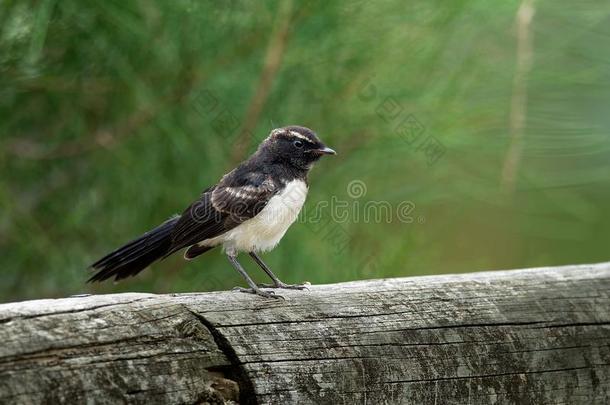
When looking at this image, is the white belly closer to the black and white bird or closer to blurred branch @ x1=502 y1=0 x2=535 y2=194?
the black and white bird

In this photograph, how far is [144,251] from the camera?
3348 mm

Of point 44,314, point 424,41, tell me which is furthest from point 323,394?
point 424,41

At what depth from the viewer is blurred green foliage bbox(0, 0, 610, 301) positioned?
3.36 m

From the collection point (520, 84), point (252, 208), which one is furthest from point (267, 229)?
point (520, 84)

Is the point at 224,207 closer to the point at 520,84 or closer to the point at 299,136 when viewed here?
the point at 299,136

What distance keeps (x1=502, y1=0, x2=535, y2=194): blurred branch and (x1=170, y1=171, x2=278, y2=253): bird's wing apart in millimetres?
1142

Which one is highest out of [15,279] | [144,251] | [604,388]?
[15,279]

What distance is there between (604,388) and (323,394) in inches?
38.3

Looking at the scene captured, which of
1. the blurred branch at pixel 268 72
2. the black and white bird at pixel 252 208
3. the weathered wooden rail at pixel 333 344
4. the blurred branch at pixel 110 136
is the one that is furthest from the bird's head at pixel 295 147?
the weathered wooden rail at pixel 333 344

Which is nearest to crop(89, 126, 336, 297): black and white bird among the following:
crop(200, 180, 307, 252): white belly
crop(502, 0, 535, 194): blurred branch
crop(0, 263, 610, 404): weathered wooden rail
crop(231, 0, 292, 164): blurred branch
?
crop(200, 180, 307, 252): white belly

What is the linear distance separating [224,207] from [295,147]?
467 mm

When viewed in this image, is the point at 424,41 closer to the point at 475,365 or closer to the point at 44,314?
the point at 475,365

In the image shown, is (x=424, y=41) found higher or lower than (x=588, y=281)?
higher

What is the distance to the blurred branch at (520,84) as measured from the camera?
348cm
